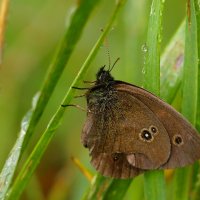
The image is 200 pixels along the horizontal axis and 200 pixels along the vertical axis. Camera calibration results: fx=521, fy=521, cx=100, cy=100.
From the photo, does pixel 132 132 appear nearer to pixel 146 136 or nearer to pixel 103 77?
pixel 146 136

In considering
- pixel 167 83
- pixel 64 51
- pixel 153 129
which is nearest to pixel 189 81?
pixel 167 83

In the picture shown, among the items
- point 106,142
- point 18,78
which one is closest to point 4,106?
point 18,78

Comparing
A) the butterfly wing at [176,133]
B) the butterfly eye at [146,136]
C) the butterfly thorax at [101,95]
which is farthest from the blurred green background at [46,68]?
the butterfly wing at [176,133]

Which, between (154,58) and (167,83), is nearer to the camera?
(154,58)

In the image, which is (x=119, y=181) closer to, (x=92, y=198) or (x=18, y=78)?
(x=92, y=198)

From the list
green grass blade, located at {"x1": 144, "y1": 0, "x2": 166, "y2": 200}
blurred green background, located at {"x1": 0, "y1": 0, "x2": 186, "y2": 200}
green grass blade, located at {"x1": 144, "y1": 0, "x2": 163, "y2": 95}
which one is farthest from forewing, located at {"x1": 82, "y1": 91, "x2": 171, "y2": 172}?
blurred green background, located at {"x1": 0, "y1": 0, "x2": 186, "y2": 200}

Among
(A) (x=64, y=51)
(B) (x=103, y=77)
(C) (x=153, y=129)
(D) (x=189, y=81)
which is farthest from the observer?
(B) (x=103, y=77)
